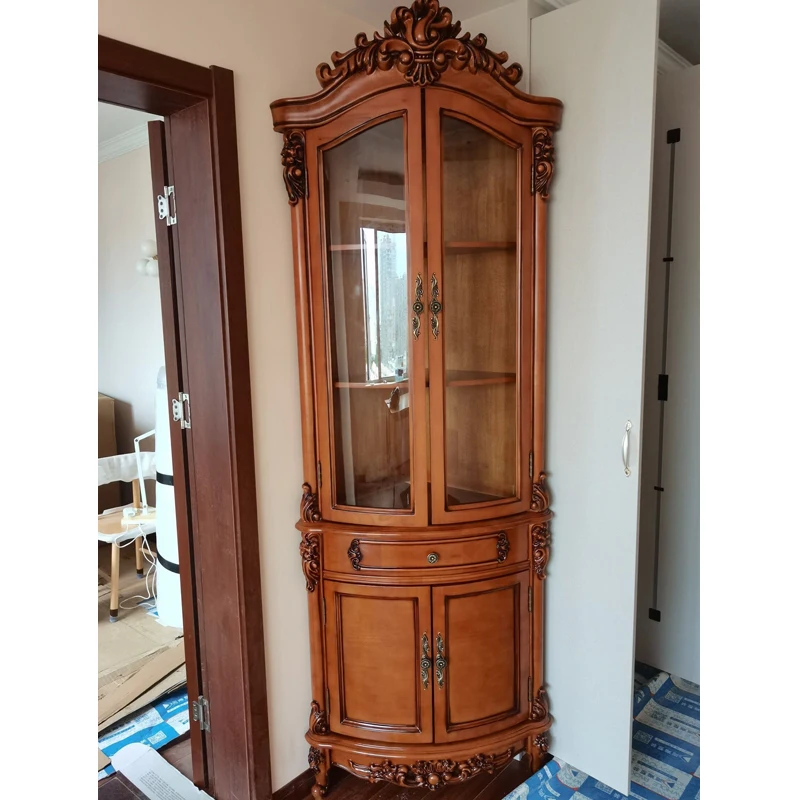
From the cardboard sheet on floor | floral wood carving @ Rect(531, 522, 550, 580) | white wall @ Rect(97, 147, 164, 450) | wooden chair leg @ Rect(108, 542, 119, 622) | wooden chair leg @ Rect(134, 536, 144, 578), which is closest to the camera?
floral wood carving @ Rect(531, 522, 550, 580)

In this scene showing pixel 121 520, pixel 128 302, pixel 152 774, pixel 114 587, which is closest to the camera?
pixel 152 774

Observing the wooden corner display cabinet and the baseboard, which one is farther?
the baseboard

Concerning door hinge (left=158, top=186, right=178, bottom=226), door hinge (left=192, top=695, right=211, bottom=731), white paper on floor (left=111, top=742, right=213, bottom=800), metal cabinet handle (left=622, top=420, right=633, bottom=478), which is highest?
door hinge (left=158, top=186, right=178, bottom=226)

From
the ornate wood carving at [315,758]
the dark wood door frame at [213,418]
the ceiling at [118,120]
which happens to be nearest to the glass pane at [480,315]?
the dark wood door frame at [213,418]

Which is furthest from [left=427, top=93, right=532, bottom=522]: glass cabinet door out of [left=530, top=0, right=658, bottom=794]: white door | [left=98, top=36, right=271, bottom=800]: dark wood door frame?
[left=98, top=36, right=271, bottom=800]: dark wood door frame

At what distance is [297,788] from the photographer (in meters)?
1.84

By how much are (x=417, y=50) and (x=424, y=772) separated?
6.00ft

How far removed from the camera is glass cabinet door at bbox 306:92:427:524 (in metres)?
1.59

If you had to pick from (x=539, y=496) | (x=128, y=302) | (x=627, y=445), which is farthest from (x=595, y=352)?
(x=128, y=302)

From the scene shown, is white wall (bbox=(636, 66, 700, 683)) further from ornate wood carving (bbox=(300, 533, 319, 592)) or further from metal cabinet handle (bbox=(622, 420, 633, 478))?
ornate wood carving (bbox=(300, 533, 319, 592))

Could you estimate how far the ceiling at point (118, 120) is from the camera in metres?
3.31

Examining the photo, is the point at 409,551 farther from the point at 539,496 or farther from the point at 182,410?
the point at 182,410

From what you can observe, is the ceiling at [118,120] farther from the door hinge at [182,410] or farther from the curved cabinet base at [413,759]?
the curved cabinet base at [413,759]
